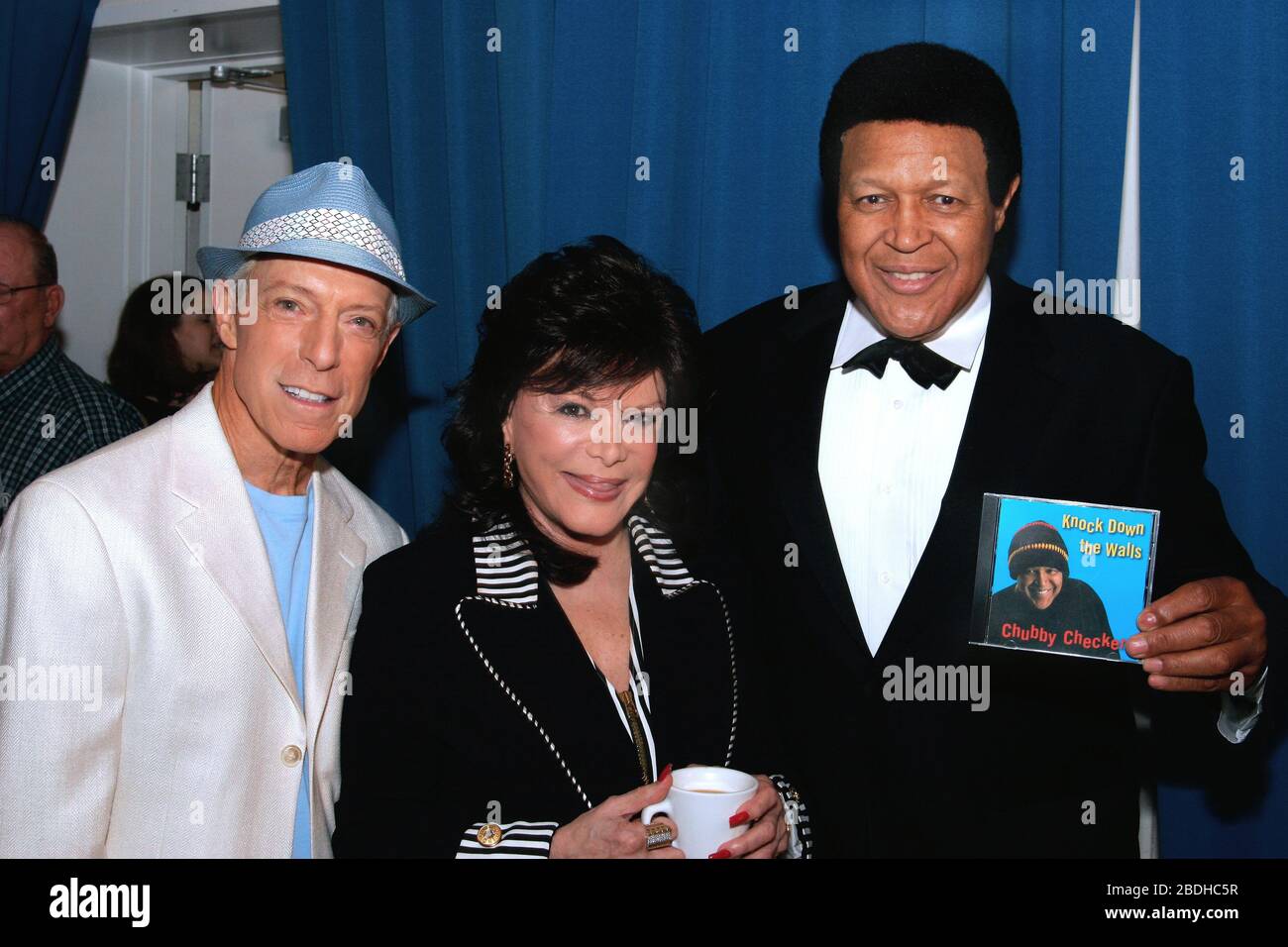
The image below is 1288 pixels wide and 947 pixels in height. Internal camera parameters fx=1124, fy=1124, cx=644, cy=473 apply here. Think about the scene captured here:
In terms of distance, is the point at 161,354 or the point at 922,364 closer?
the point at 922,364

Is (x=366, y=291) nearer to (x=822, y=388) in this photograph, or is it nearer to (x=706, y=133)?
(x=822, y=388)

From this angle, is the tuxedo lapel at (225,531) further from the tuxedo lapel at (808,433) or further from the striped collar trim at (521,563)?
the tuxedo lapel at (808,433)

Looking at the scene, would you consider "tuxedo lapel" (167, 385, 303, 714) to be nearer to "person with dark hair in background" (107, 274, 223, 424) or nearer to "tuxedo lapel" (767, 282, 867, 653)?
"tuxedo lapel" (767, 282, 867, 653)

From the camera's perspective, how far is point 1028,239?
2541 millimetres

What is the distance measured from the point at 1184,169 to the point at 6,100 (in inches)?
151

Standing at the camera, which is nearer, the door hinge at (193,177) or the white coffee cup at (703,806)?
the white coffee cup at (703,806)

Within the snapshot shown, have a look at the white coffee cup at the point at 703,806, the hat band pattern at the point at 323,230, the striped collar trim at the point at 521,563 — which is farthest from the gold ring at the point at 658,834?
the hat band pattern at the point at 323,230

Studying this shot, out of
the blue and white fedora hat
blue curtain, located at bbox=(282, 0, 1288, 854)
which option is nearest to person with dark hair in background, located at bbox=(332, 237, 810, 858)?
the blue and white fedora hat

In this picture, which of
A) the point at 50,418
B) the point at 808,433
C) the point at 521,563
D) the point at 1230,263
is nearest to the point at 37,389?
the point at 50,418

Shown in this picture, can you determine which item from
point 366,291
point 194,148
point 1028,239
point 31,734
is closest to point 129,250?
point 194,148

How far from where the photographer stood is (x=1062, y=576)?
1748 mm

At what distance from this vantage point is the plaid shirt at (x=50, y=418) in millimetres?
3430

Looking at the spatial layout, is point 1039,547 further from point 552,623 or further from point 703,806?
point 552,623

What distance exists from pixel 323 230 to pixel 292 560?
61 centimetres
